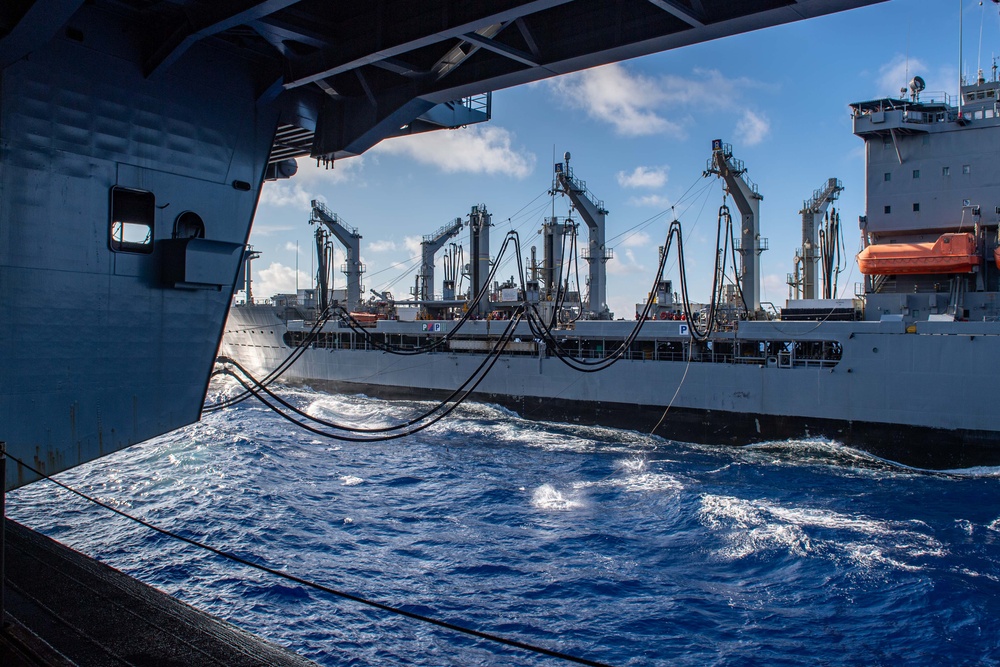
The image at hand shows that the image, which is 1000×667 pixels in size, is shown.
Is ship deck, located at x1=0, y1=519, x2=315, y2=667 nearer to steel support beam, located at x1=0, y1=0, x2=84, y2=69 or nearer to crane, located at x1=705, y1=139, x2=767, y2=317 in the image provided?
steel support beam, located at x1=0, y1=0, x2=84, y2=69

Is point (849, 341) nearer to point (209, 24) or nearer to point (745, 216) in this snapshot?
point (745, 216)

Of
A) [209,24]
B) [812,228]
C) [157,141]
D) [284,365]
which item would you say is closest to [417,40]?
[209,24]

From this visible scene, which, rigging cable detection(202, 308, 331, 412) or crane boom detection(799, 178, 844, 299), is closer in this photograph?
rigging cable detection(202, 308, 331, 412)

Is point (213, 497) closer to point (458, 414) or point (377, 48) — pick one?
point (377, 48)

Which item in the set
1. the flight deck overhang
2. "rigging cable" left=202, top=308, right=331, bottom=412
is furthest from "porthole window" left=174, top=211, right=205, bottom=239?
"rigging cable" left=202, top=308, right=331, bottom=412

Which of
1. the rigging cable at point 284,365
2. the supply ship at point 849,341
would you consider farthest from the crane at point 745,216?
the rigging cable at point 284,365

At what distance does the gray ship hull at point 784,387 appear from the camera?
48.5 ft

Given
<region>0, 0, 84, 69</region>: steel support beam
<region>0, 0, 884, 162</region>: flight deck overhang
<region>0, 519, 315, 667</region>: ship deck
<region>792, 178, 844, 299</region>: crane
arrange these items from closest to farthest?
<region>0, 519, 315, 667</region>: ship deck < <region>0, 0, 84, 69</region>: steel support beam < <region>0, 0, 884, 162</region>: flight deck overhang < <region>792, 178, 844, 299</region>: crane

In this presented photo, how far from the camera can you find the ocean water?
7359 millimetres

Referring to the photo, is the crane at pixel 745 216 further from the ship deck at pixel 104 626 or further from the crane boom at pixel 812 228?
the ship deck at pixel 104 626

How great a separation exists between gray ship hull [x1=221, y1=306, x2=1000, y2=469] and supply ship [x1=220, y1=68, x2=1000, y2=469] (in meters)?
0.04

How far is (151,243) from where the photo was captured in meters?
6.53

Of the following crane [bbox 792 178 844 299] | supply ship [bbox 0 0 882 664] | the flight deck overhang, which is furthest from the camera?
crane [bbox 792 178 844 299]

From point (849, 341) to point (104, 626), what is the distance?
17.3m
